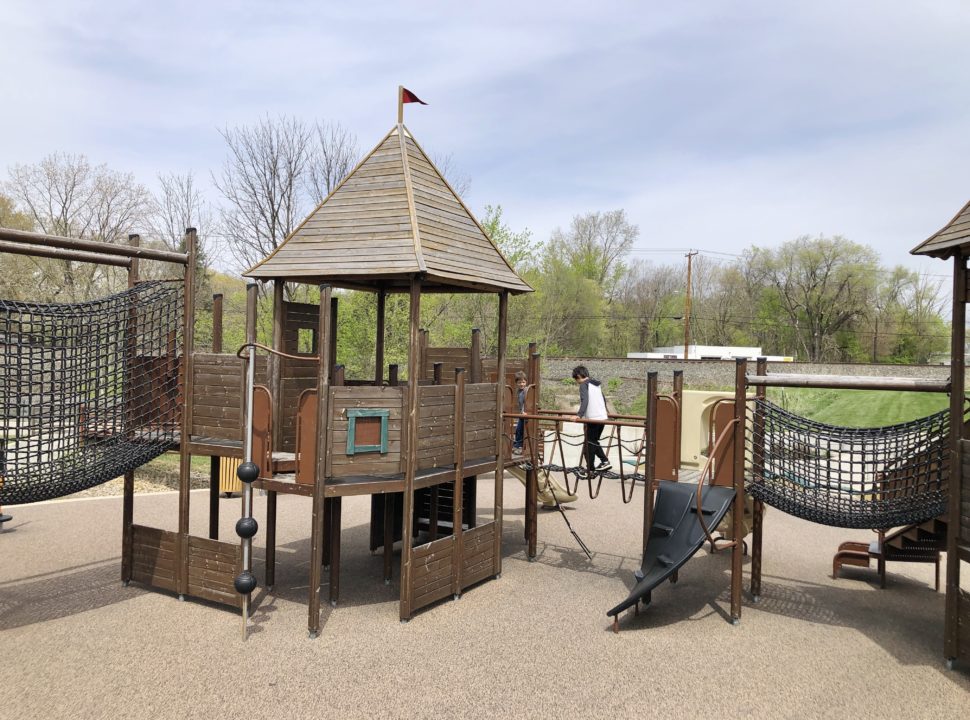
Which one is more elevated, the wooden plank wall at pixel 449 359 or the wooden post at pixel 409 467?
the wooden plank wall at pixel 449 359

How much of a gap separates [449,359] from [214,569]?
543 centimetres

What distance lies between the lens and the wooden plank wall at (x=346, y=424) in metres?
6.38

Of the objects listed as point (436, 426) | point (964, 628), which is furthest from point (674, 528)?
point (436, 426)

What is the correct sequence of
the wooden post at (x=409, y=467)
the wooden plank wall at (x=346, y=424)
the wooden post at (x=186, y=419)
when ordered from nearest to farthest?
the wooden plank wall at (x=346, y=424), the wooden post at (x=409, y=467), the wooden post at (x=186, y=419)

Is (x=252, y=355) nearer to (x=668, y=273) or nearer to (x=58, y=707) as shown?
(x=58, y=707)

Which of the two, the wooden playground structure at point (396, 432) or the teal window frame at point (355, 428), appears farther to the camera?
the teal window frame at point (355, 428)

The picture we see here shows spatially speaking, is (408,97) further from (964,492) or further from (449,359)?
(964,492)

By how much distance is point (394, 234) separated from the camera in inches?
280

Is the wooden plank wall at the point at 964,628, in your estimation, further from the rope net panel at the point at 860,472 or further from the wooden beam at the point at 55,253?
the wooden beam at the point at 55,253

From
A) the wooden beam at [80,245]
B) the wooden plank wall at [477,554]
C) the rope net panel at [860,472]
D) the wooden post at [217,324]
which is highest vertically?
the wooden beam at [80,245]

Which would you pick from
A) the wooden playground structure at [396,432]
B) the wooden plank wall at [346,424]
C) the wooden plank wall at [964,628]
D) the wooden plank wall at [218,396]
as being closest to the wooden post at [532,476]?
the wooden playground structure at [396,432]

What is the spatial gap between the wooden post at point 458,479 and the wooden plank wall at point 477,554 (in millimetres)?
120

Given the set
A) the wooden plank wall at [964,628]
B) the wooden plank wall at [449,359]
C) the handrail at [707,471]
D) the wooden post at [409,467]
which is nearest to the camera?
the wooden plank wall at [964,628]

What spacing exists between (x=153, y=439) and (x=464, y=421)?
3263 mm
